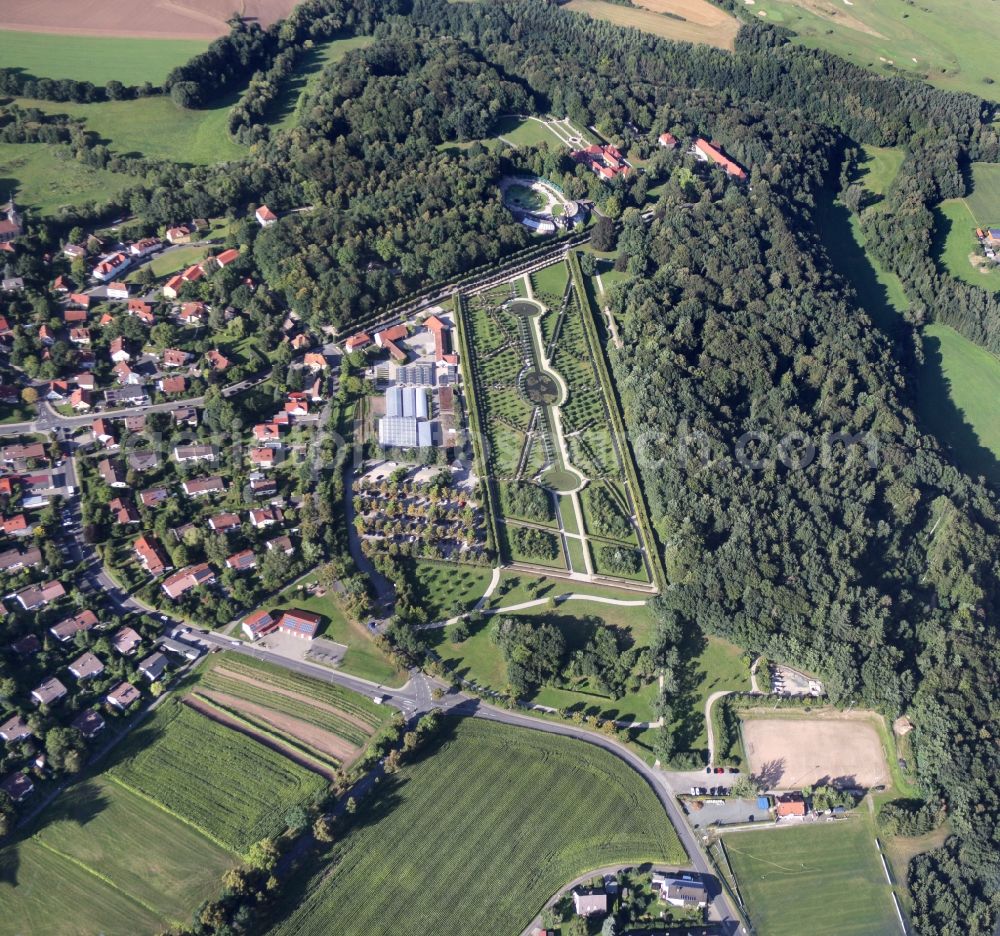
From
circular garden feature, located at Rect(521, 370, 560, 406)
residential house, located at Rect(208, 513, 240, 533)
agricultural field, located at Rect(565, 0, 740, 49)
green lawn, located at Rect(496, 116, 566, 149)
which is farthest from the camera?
agricultural field, located at Rect(565, 0, 740, 49)

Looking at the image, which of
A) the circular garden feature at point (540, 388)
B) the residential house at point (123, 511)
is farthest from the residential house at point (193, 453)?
the circular garden feature at point (540, 388)

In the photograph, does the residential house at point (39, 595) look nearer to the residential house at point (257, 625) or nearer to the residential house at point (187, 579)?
the residential house at point (187, 579)

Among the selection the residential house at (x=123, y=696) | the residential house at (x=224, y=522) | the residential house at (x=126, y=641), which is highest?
the residential house at (x=224, y=522)

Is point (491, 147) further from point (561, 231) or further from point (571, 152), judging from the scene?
point (561, 231)

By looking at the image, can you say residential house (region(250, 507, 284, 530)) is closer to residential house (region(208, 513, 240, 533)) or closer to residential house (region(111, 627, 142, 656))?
residential house (region(208, 513, 240, 533))

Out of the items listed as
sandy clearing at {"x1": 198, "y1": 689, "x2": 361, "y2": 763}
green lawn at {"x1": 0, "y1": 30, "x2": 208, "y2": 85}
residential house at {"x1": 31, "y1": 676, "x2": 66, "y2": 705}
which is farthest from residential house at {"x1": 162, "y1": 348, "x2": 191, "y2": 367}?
green lawn at {"x1": 0, "y1": 30, "x2": 208, "y2": 85}

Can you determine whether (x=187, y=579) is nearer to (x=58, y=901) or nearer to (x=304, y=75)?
(x=58, y=901)
